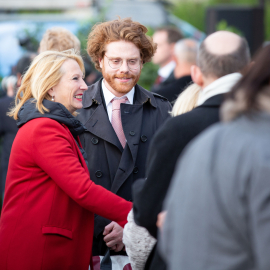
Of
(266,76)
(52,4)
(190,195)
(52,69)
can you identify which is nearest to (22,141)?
(52,69)

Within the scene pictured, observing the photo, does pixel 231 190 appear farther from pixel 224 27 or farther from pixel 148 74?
pixel 224 27

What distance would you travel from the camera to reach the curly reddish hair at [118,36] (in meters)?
3.15

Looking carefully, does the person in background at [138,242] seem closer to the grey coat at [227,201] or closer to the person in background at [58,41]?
the grey coat at [227,201]

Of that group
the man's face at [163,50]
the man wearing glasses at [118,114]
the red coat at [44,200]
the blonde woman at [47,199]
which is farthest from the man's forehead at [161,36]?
the red coat at [44,200]

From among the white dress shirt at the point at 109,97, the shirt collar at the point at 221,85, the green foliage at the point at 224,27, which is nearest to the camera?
the shirt collar at the point at 221,85

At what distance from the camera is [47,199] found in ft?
7.86

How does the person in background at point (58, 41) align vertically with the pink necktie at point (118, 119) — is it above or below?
above

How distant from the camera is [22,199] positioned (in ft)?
7.88

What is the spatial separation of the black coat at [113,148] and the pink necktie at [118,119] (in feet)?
0.25

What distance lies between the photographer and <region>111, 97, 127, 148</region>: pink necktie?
10.3 feet

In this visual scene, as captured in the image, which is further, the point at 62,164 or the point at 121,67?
the point at 121,67

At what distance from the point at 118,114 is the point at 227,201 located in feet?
6.86

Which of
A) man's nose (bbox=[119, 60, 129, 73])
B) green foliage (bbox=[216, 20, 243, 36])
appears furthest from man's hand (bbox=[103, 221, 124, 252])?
green foliage (bbox=[216, 20, 243, 36])

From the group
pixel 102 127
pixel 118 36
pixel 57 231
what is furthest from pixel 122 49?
pixel 57 231
